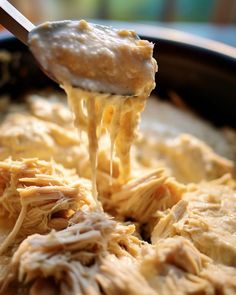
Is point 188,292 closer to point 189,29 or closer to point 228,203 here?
point 228,203

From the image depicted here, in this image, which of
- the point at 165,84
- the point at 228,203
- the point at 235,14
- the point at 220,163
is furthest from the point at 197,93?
the point at 235,14

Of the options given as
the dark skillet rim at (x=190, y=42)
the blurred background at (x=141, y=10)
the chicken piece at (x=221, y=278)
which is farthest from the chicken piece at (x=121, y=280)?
the blurred background at (x=141, y=10)

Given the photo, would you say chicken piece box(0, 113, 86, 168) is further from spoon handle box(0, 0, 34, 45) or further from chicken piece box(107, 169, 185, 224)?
spoon handle box(0, 0, 34, 45)

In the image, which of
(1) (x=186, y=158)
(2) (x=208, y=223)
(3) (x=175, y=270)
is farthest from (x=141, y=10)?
(3) (x=175, y=270)

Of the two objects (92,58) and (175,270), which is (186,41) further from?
(175,270)

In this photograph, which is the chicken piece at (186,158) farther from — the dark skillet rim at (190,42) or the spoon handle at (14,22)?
the spoon handle at (14,22)

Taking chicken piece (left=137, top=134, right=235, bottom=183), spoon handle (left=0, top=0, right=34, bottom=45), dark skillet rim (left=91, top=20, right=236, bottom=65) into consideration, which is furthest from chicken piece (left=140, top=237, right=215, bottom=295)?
dark skillet rim (left=91, top=20, right=236, bottom=65)
